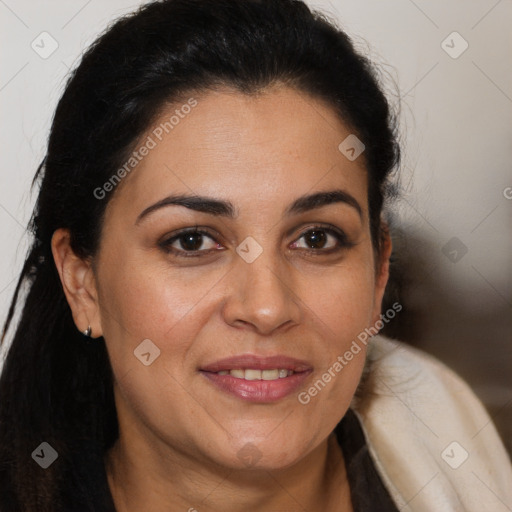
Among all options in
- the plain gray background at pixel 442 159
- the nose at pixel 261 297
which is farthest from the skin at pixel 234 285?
the plain gray background at pixel 442 159

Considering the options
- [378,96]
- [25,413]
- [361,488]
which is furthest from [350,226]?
[25,413]

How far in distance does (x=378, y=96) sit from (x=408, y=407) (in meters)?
0.53

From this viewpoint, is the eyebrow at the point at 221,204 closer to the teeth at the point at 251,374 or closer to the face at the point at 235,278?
the face at the point at 235,278

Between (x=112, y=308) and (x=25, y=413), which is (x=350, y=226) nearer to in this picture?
(x=112, y=308)

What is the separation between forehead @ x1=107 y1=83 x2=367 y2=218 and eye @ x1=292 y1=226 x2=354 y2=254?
0.06 metres

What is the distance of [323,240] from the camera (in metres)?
1.09

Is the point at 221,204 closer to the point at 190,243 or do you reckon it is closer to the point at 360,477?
the point at 190,243

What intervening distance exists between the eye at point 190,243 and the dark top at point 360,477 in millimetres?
404

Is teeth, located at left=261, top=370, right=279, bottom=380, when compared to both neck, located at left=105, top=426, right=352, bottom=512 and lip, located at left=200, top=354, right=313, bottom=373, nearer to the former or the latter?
lip, located at left=200, top=354, right=313, bottom=373

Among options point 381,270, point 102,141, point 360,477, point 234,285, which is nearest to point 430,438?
point 360,477

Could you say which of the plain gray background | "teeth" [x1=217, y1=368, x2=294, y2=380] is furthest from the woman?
the plain gray background

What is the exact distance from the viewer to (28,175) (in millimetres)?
1416

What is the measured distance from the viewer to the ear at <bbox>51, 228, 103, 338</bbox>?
44.9 inches

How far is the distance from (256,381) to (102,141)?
364 millimetres
